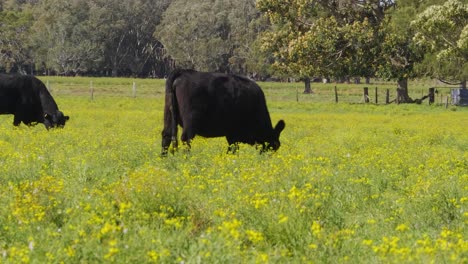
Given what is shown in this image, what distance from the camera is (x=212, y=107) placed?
1221 cm

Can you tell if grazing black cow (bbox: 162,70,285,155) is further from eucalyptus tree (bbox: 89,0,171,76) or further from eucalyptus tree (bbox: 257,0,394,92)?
eucalyptus tree (bbox: 89,0,171,76)

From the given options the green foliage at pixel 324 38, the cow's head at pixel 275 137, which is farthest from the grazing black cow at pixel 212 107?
the green foliage at pixel 324 38

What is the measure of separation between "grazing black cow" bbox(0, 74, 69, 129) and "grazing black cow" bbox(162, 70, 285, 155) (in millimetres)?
6964

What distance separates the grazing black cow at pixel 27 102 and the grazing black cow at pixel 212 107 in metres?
6.96

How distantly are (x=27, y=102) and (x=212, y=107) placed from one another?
26.5ft

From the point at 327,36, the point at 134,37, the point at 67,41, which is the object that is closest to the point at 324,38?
the point at 327,36

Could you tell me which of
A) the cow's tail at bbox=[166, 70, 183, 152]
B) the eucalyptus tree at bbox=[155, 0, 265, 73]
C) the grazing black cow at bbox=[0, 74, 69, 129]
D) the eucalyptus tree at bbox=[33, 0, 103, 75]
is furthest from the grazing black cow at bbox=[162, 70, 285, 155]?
the eucalyptus tree at bbox=[33, 0, 103, 75]

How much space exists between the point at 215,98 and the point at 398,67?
31559 mm

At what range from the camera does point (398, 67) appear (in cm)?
4175

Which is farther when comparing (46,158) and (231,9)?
(231,9)

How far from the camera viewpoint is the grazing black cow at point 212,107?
39.7 feet

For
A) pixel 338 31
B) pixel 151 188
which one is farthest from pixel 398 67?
pixel 151 188

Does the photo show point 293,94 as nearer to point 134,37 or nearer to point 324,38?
point 324,38

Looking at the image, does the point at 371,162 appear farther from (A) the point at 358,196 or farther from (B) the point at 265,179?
(B) the point at 265,179
